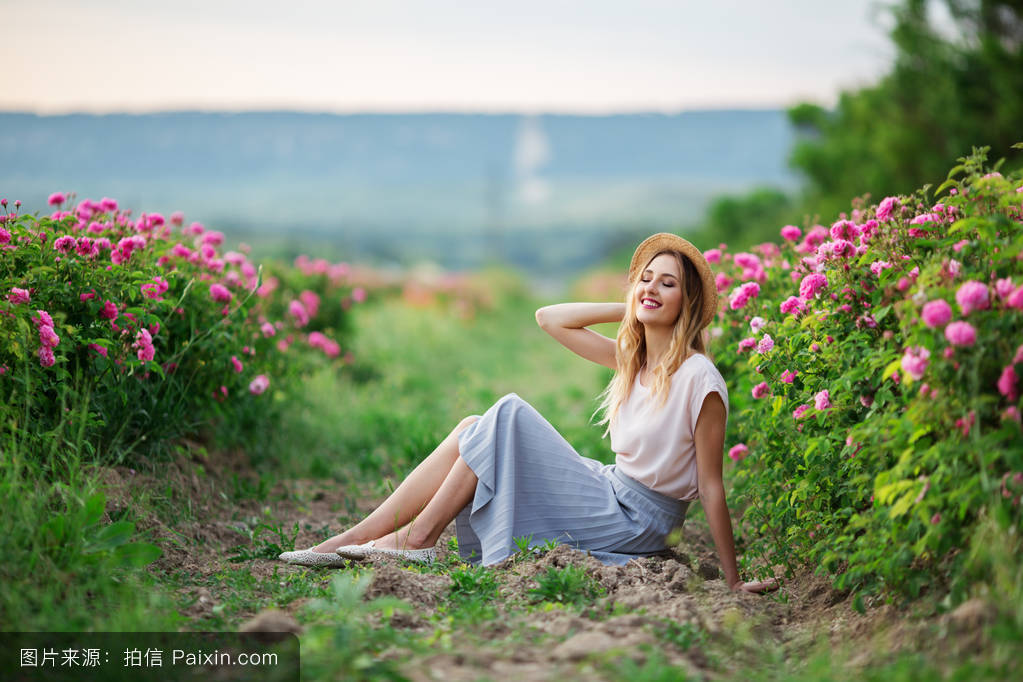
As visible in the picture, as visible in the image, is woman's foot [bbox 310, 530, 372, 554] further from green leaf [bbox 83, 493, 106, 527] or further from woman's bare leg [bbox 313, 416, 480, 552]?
green leaf [bbox 83, 493, 106, 527]

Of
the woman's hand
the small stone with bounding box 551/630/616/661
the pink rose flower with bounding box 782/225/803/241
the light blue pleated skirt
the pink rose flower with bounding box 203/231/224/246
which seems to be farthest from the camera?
the pink rose flower with bounding box 203/231/224/246

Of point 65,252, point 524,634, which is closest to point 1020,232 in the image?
point 524,634

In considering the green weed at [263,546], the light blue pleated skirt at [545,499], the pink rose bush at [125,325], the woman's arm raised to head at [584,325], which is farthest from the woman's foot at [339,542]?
the woman's arm raised to head at [584,325]

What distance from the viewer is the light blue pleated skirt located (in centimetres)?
343

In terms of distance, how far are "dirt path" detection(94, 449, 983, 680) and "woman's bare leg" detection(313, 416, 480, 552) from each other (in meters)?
0.23

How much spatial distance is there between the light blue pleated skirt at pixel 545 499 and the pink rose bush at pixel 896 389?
0.47 m

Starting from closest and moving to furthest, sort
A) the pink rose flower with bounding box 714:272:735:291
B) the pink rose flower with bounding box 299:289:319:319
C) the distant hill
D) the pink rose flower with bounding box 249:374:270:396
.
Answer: the pink rose flower with bounding box 714:272:735:291 → the pink rose flower with bounding box 249:374:270:396 → the pink rose flower with bounding box 299:289:319:319 → the distant hill

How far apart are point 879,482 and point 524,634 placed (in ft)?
3.72

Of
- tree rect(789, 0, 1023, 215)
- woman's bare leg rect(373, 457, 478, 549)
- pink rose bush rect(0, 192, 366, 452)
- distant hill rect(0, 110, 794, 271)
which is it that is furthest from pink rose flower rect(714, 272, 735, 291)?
distant hill rect(0, 110, 794, 271)

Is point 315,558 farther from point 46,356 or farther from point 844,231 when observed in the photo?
point 844,231

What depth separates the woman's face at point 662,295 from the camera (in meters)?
3.48

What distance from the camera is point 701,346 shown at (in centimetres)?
355

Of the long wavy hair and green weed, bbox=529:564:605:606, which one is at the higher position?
the long wavy hair

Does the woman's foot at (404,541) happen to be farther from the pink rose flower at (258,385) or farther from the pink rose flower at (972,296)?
the pink rose flower at (972,296)
